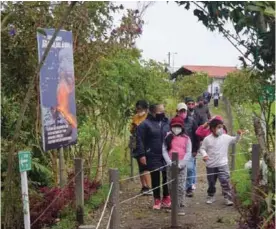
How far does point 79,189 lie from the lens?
6262 millimetres

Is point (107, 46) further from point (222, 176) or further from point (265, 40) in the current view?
point (265, 40)

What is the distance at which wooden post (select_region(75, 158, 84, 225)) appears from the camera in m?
6.15

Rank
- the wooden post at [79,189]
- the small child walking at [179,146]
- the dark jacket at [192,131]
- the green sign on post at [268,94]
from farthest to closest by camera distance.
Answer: the dark jacket at [192,131], the small child walking at [179,146], the wooden post at [79,189], the green sign on post at [268,94]

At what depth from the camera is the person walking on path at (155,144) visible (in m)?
7.48

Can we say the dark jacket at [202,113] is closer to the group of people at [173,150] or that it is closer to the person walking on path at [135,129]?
the person walking on path at [135,129]

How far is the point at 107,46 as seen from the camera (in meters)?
7.52

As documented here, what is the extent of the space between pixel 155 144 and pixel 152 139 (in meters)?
0.08

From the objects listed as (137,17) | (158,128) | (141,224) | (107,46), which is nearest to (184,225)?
(141,224)

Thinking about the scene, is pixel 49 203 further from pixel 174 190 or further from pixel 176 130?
pixel 176 130

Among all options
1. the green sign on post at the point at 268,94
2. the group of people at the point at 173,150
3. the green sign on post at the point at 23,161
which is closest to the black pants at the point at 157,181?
the group of people at the point at 173,150

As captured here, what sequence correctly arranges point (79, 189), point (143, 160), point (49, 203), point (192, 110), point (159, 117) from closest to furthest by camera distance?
point (49, 203) < point (79, 189) < point (159, 117) < point (143, 160) < point (192, 110)

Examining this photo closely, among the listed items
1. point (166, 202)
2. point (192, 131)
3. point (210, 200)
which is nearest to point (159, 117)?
point (192, 131)

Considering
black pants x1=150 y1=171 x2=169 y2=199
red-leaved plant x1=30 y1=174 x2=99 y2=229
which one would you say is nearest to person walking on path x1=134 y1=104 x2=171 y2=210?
black pants x1=150 y1=171 x2=169 y2=199

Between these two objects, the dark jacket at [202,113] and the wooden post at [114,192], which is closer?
the wooden post at [114,192]
